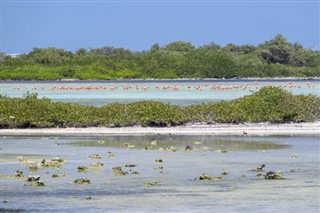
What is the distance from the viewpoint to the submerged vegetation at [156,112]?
33.3 metres

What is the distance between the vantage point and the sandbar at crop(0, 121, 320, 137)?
1264 inches

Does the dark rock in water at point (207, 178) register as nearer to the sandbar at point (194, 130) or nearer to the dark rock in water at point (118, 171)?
the dark rock in water at point (118, 171)

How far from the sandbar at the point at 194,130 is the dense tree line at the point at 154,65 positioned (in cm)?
5459

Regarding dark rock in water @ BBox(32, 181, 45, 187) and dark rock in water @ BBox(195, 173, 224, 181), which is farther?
dark rock in water @ BBox(195, 173, 224, 181)

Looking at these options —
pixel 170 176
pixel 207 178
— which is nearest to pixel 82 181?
pixel 170 176

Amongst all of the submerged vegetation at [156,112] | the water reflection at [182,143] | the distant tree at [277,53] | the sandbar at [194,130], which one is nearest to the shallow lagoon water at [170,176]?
the water reflection at [182,143]

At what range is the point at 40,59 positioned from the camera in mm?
93500

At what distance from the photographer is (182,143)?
95.1ft

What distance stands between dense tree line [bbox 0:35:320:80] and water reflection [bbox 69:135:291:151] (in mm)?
57069

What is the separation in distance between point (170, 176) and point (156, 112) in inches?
475

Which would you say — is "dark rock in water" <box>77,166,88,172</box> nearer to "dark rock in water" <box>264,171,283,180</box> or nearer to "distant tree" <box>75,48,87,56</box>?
"dark rock in water" <box>264,171,283,180</box>

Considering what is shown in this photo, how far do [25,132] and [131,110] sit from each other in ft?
12.6

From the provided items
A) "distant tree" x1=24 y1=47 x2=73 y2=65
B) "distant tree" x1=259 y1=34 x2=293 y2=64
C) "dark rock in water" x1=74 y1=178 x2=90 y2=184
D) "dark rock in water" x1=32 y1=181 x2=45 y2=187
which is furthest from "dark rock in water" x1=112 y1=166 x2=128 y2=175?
"distant tree" x1=259 y1=34 x2=293 y2=64

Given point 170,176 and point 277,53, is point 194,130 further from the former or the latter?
point 277,53
